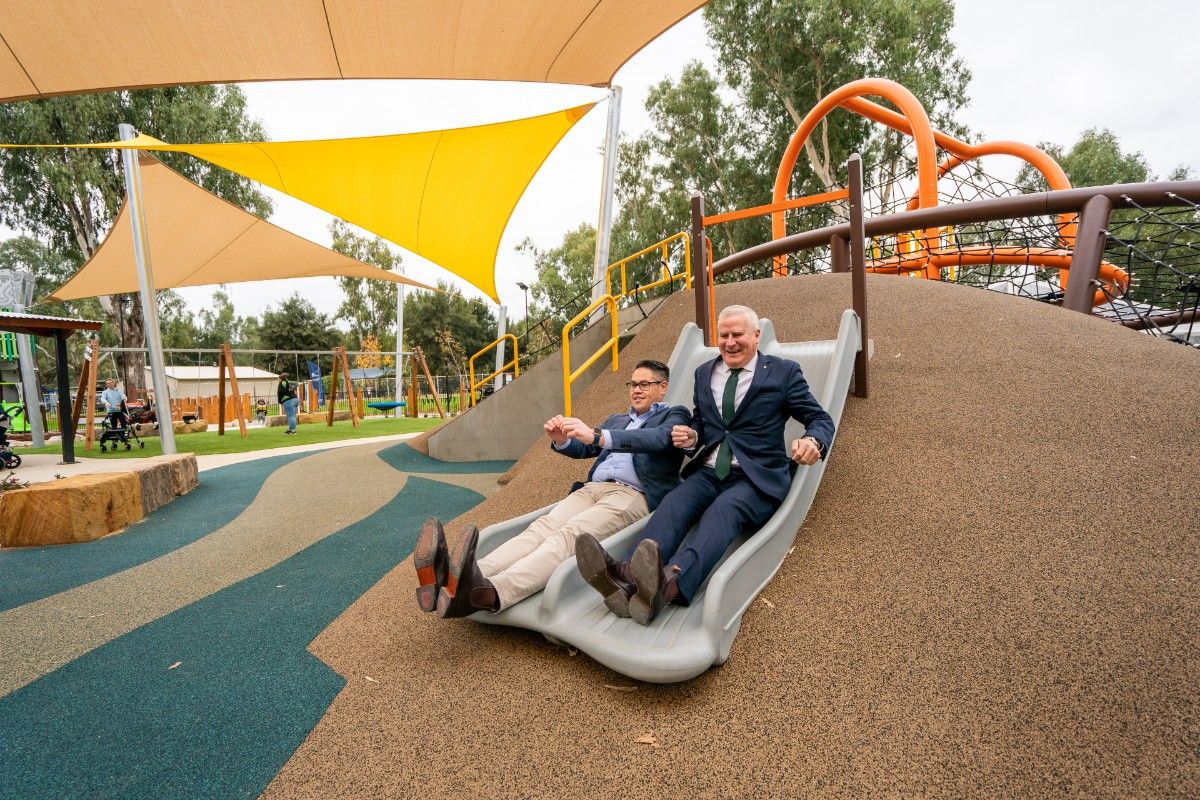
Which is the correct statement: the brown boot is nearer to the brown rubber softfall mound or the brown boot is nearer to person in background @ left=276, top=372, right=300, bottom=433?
the brown rubber softfall mound

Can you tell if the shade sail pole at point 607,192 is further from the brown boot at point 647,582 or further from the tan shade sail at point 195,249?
the brown boot at point 647,582

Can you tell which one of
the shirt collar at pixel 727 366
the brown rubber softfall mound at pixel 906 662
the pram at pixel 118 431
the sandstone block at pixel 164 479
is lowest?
the pram at pixel 118 431

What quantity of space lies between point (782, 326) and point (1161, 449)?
10.1 ft

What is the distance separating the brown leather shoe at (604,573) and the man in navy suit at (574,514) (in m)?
0.28

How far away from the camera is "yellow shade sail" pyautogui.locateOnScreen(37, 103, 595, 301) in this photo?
8141mm

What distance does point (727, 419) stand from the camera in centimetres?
291

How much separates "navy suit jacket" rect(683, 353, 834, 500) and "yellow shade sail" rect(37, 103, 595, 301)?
283 inches

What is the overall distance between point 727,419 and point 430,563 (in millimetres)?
1582

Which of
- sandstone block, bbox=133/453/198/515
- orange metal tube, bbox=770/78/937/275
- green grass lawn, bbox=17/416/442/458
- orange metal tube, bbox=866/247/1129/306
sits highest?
orange metal tube, bbox=770/78/937/275

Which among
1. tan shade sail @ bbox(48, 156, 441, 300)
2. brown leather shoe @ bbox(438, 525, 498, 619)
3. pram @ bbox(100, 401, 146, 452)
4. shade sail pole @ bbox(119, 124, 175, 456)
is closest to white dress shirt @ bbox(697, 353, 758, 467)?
brown leather shoe @ bbox(438, 525, 498, 619)

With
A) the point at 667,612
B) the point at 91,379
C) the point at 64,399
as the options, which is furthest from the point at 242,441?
the point at 667,612

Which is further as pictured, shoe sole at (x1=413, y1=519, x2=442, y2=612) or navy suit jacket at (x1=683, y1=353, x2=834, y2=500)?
navy suit jacket at (x1=683, y1=353, x2=834, y2=500)

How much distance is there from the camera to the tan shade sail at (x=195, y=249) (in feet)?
32.1

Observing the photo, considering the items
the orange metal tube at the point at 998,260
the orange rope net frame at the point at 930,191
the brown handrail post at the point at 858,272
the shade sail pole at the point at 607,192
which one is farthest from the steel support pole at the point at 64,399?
the orange metal tube at the point at 998,260
